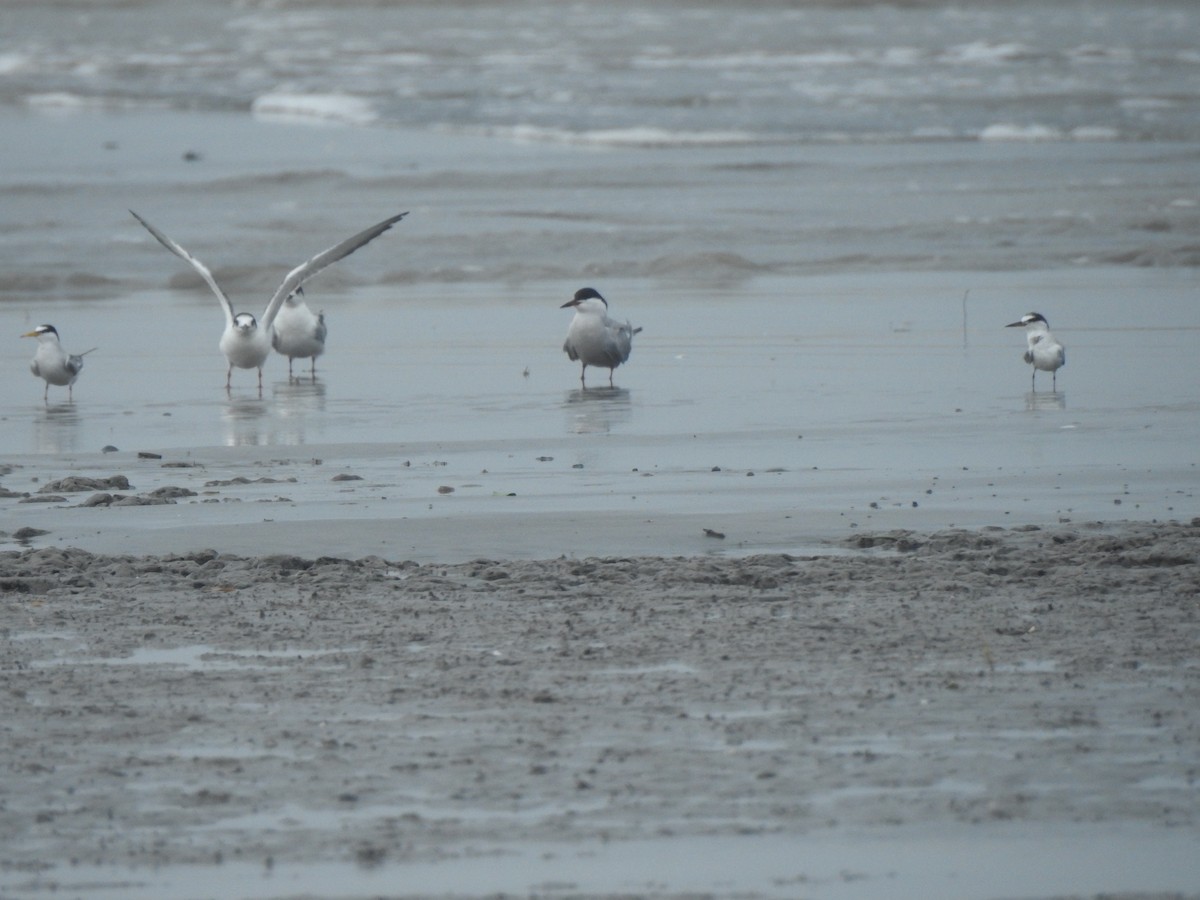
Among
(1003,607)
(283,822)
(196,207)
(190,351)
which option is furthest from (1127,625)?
(196,207)

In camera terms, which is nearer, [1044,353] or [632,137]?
[1044,353]

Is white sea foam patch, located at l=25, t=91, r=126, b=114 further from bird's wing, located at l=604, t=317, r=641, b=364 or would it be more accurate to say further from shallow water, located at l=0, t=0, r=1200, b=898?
bird's wing, located at l=604, t=317, r=641, b=364

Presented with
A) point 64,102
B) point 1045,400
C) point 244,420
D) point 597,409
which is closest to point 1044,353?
point 1045,400

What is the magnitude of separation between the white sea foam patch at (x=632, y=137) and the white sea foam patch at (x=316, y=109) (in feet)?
18.4

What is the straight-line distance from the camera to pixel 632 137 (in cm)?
3559

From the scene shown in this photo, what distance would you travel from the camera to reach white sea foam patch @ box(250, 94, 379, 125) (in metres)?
41.4

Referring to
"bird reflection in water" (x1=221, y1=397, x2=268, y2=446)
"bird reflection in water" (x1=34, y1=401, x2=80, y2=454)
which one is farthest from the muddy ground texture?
"bird reflection in water" (x1=221, y1=397, x2=268, y2=446)

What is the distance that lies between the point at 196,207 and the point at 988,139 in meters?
14.5

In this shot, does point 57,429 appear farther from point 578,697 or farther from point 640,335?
point 578,697

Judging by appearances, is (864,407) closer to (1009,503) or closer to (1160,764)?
(1009,503)

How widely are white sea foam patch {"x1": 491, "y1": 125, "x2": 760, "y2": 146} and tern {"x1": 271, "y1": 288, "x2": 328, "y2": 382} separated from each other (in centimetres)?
2053

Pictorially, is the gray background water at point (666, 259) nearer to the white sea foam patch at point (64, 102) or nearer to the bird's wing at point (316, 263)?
the white sea foam patch at point (64, 102)

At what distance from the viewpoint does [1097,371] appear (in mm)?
13188

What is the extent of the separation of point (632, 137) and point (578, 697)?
30.6 meters
